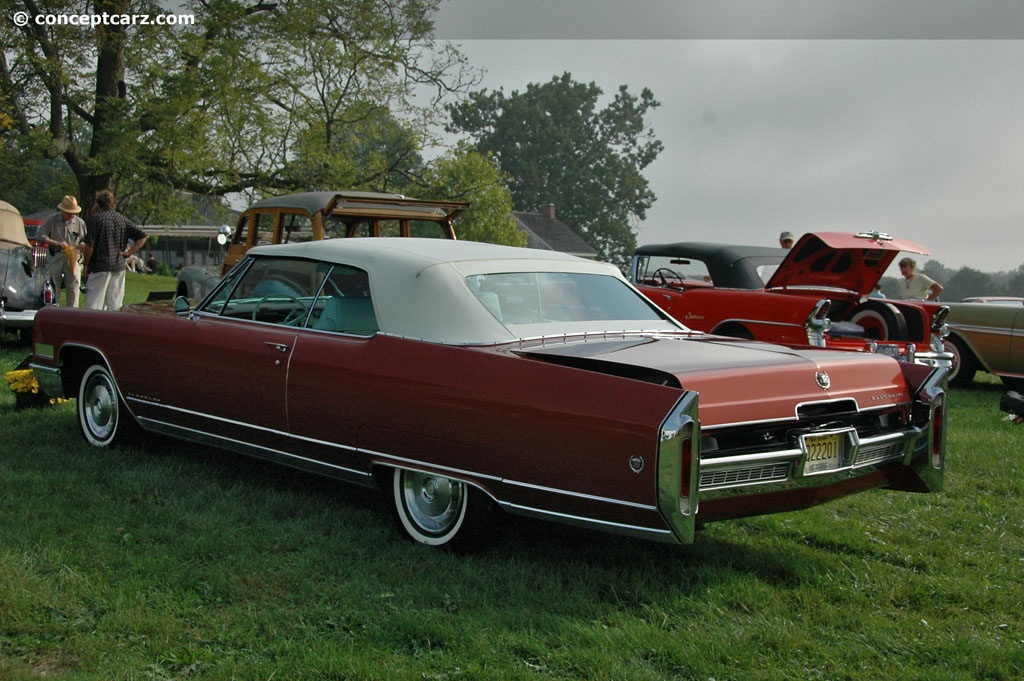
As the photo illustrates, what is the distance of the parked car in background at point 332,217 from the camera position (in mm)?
10406

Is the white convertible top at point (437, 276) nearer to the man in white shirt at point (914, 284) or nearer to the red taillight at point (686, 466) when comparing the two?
the red taillight at point (686, 466)

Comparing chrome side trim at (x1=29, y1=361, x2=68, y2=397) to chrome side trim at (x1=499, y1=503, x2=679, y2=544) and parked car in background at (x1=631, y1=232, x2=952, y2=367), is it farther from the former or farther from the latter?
parked car in background at (x1=631, y1=232, x2=952, y2=367)

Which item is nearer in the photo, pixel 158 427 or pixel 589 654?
pixel 589 654

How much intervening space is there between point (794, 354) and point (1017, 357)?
25.0 ft

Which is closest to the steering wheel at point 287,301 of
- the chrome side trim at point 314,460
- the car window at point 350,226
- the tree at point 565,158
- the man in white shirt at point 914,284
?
the chrome side trim at point 314,460

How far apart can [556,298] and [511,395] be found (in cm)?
103

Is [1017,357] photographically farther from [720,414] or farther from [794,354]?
[720,414]

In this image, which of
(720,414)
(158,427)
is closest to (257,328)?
(158,427)

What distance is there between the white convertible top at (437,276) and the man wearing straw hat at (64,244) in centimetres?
714

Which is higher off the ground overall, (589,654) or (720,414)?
(720,414)

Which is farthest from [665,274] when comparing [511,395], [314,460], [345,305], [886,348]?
[511,395]

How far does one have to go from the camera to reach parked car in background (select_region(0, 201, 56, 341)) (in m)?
10.8

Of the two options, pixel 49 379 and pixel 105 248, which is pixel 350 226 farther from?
pixel 49 379

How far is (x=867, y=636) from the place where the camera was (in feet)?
11.2
